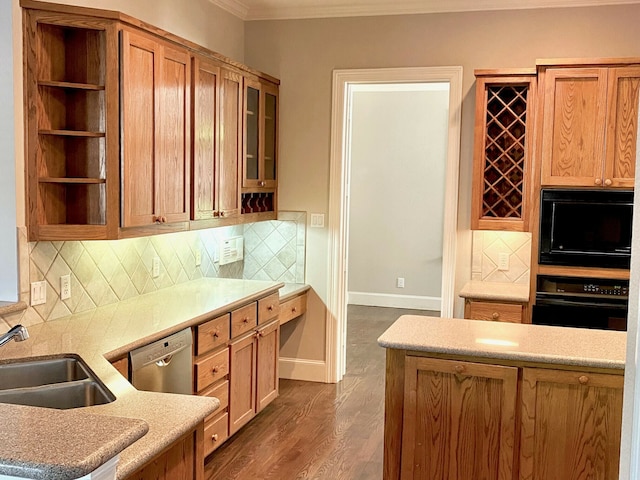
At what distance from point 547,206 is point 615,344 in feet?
5.33

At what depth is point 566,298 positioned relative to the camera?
13.8 ft

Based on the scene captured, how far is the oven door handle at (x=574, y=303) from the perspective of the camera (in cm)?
409

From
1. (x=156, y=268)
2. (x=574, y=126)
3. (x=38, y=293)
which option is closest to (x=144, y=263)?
(x=156, y=268)

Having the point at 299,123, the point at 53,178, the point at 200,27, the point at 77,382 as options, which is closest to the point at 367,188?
the point at 299,123

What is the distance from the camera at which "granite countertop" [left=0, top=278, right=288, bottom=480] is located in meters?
1.21

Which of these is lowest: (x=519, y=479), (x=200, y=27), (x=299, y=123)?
(x=519, y=479)

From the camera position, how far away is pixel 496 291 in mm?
4406

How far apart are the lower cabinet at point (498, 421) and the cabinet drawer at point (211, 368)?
112 cm

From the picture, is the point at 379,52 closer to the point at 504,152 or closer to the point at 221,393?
the point at 504,152

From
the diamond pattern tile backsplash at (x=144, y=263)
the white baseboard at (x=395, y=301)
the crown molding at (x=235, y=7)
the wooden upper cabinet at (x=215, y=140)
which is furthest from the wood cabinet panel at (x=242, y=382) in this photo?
the white baseboard at (x=395, y=301)

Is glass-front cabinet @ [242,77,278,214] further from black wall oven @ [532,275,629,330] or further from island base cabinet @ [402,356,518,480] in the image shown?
island base cabinet @ [402,356,518,480]

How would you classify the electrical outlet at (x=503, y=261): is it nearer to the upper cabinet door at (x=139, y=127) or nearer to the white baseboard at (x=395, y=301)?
the upper cabinet door at (x=139, y=127)

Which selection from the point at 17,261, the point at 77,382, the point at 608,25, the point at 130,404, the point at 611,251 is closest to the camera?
the point at 130,404

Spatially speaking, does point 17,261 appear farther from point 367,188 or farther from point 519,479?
point 367,188
